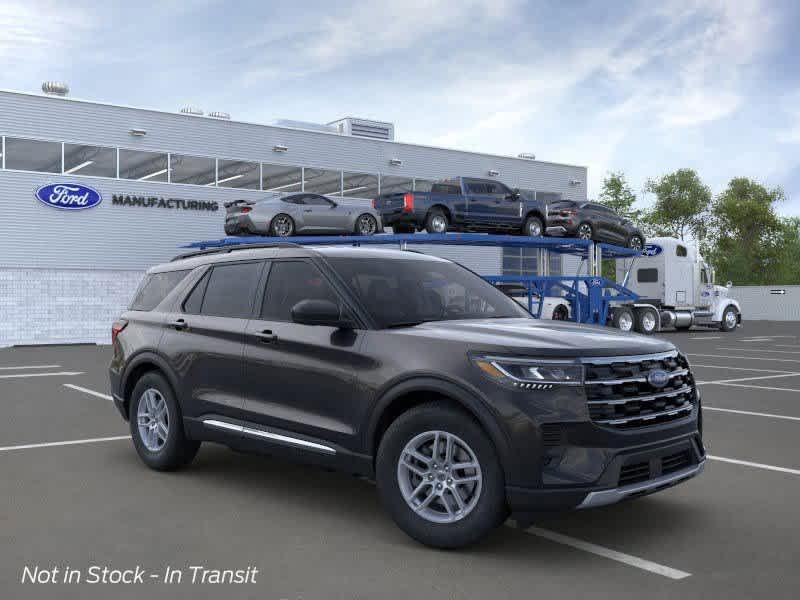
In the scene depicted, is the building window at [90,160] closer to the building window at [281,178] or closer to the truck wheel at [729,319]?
the building window at [281,178]

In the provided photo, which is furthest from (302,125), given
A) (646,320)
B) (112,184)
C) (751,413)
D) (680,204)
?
(680,204)

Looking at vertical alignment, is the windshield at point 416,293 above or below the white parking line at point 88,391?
above

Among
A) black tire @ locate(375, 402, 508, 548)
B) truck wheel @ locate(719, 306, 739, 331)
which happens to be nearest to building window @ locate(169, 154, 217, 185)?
truck wheel @ locate(719, 306, 739, 331)

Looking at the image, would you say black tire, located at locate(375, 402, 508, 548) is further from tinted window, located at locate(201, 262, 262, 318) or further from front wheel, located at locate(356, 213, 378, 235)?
front wheel, located at locate(356, 213, 378, 235)

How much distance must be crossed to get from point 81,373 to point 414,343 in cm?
1267

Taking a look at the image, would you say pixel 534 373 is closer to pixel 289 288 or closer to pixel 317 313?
pixel 317 313

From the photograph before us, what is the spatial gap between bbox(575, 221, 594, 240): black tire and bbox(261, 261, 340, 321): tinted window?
20.8 metres

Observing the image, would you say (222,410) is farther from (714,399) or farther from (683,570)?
→ (714,399)

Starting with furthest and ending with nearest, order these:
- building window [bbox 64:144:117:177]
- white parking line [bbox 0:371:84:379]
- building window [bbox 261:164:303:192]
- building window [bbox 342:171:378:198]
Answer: building window [bbox 342:171:378:198] < building window [bbox 261:164:303:192] < building window [bbox 64:144:117:177] < white parking line [bbox 0:371:84:379]

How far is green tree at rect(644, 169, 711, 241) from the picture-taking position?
260 feet

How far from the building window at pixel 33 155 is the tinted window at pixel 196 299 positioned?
24.6 meters

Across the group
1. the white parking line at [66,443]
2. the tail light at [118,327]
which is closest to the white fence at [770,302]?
the white parking line at [66,443]

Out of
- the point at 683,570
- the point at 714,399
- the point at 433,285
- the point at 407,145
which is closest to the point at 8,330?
the point at 407,145

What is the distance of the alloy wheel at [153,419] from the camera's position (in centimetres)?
682
